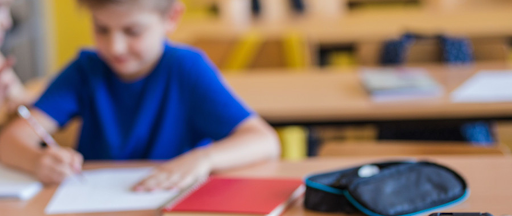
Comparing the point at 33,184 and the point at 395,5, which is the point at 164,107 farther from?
the point at 395,5

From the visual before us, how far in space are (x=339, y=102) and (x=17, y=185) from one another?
1.12m

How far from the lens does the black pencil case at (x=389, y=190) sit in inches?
34.8

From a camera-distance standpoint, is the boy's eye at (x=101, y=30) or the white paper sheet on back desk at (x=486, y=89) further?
the white paper sheet on back desk at (x=486, y=89)

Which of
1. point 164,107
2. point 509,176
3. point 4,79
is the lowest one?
point 509,176

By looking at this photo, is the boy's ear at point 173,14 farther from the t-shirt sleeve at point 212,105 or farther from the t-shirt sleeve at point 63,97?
the t-shirt sleeve at point 63,97

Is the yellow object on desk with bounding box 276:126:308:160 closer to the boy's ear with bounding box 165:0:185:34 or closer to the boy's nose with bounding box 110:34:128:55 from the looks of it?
the boy's ear with bounding box 165:0:185:34

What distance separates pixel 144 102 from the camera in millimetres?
1468

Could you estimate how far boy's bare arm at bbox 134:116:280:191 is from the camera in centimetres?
111

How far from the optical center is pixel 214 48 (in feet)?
10.1

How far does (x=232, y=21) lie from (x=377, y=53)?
1.85m

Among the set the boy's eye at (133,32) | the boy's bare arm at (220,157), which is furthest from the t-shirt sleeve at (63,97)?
the boy's bare arm at (220,157)

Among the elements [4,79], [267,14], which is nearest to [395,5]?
[267,14]

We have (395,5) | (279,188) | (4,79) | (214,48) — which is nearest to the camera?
(279,188)

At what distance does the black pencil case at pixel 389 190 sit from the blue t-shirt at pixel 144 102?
52cm
